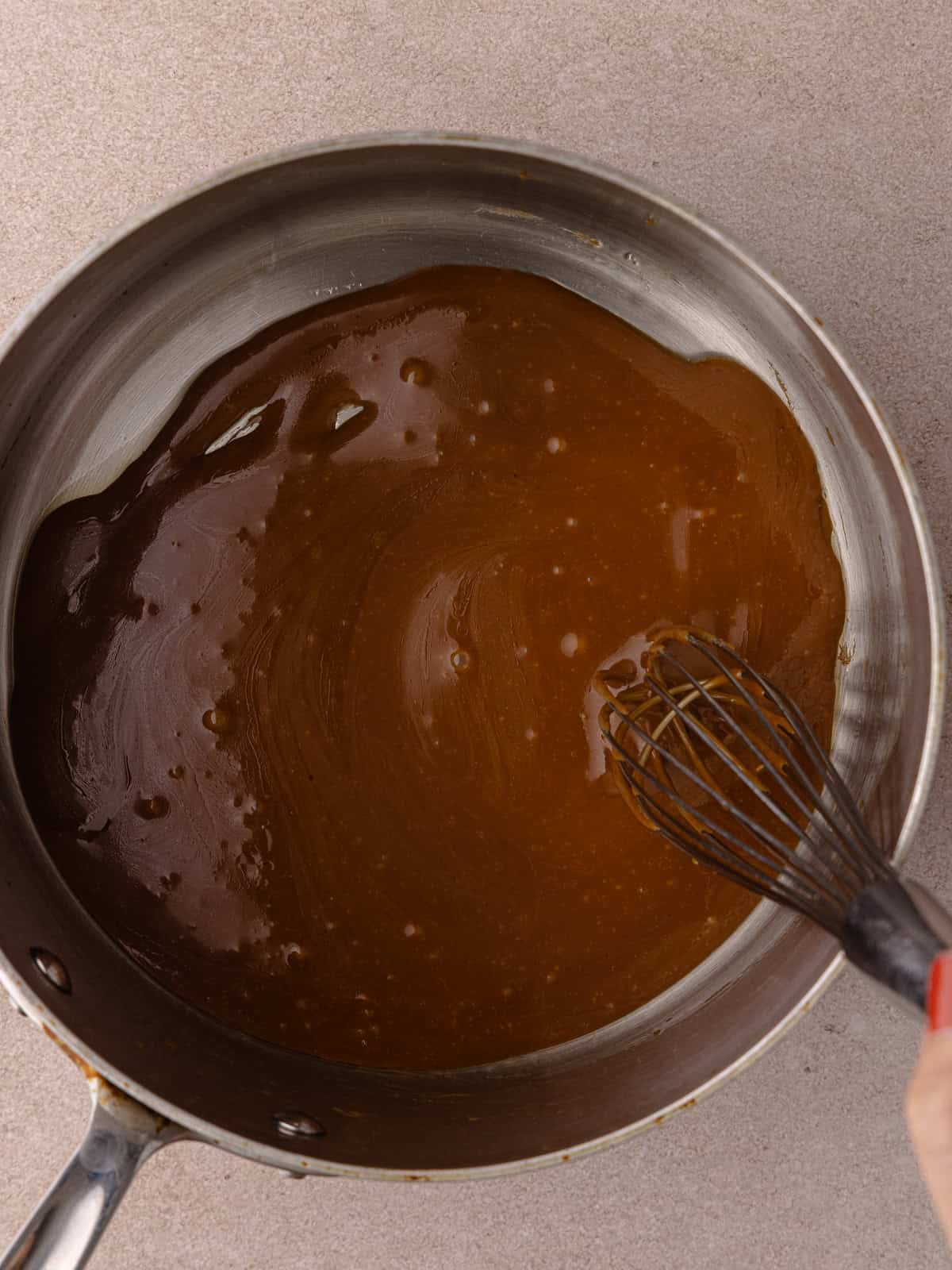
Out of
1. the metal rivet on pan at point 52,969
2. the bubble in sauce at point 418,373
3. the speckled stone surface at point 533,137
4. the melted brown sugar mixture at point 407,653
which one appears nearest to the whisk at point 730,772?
the melted brown sugar mixture at point 407,653

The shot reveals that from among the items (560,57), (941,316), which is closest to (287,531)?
(560,57)

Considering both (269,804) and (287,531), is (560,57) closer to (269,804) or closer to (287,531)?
(287,531)

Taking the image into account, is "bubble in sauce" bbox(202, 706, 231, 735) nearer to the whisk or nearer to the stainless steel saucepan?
the stainless steel saucepan

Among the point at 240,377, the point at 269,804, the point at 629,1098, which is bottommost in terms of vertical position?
the point at 629,1098

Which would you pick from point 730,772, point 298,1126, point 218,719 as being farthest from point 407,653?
point 298,1126

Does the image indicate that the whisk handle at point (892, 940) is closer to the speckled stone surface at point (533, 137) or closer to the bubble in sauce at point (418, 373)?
the speckled stone surface at point (533, 137)

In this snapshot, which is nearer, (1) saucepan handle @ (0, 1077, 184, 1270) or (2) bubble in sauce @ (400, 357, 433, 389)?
(1) saucepan handle @ (0, 1077, 184, 1270)

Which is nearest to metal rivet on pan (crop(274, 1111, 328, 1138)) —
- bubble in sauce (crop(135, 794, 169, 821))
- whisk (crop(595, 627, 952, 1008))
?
bubble in sauce (crop(135, 794, 169, 821))
